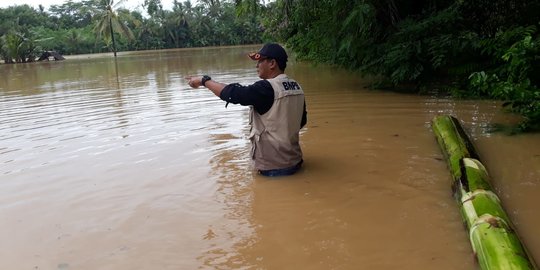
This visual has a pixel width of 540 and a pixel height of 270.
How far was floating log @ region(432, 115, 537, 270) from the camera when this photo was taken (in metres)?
2.59

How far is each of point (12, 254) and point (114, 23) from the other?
5498 centimetres

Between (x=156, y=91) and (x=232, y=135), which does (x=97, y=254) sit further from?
(x=156, y=91)

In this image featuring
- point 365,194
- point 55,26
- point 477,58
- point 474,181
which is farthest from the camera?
point 55,26

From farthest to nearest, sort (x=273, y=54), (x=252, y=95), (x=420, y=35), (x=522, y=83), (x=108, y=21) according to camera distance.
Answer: (x=108, y=21), (x=420, y=35), (x=522, y=83), (x=273, y=54), (x=252, y=95)

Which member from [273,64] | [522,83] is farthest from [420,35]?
[273,64]

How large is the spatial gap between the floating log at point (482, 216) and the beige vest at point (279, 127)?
4.74ft

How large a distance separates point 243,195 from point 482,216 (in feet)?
6.65

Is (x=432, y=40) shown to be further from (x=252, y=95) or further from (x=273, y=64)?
(x=252, y=95)

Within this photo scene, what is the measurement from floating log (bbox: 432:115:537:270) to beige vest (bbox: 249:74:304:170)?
145 centimetres

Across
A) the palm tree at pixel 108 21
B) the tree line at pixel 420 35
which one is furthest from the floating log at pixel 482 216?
the palm tree at pixel 108 21

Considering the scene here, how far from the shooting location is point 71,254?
3338 millimetres

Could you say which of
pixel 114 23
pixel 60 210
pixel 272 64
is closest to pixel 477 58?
pixel 272 64

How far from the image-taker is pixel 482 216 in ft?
10.1

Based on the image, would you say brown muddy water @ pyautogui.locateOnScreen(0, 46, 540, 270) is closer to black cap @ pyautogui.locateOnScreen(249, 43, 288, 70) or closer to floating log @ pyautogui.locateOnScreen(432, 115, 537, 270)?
floating log @ pyautogui.locateOnScreen(432, 115, 537, 270)
